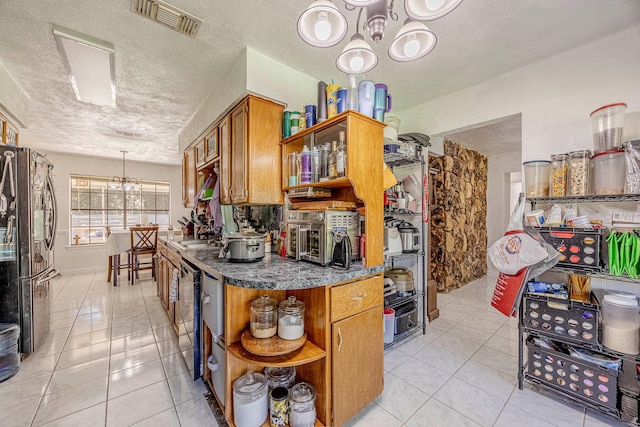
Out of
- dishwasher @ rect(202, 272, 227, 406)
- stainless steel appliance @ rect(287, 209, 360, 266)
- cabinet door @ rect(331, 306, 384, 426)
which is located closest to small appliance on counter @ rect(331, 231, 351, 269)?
stainless steel appliance @ rect(287, 209, 360, 266)

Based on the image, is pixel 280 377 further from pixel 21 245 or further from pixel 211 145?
pixel 21 245

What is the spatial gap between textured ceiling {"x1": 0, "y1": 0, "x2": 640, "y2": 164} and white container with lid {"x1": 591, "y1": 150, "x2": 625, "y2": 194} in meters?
0.99

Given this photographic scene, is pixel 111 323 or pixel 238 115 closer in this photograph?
pixel 238 115

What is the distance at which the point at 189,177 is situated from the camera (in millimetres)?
3949

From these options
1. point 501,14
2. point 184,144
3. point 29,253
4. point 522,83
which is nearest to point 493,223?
point 522,83

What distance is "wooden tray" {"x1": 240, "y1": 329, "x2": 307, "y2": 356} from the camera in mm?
1338

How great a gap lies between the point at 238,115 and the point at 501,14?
211 centimetres

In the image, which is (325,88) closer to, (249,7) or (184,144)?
(249,7)

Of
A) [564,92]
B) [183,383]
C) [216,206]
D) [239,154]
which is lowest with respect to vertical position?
[183,383]

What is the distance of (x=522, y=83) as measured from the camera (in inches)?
91.7

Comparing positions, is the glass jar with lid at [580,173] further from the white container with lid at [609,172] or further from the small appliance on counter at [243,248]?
the small appliance on counter at [243,248]

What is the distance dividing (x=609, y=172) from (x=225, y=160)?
9.71 ft

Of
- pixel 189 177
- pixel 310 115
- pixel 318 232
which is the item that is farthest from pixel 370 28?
pixel 189 177

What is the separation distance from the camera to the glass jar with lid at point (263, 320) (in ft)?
4.79
